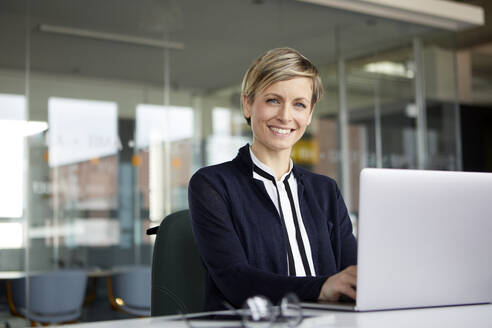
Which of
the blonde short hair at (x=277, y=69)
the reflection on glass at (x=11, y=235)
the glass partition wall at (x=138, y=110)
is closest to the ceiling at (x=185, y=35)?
the glass partition wall at (x=138, y=110)

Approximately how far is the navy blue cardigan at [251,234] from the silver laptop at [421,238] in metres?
0.20

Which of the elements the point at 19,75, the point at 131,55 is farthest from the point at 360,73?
the point at 19,75

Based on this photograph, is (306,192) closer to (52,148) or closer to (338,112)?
(52,148)

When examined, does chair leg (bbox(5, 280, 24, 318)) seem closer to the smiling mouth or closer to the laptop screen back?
the smiling mouth

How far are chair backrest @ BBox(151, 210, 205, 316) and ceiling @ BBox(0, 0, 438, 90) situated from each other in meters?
3.17

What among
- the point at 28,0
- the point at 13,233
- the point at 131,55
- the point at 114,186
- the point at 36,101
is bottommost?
the point at 13,233

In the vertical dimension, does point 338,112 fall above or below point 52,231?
above

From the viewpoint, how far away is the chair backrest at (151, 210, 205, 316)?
6.21ft

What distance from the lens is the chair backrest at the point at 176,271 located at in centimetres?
189

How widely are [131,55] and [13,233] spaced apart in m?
1.66

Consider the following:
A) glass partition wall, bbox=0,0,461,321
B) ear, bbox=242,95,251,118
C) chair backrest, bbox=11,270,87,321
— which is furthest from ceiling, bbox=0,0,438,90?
ear, bbox=242,95,251,118

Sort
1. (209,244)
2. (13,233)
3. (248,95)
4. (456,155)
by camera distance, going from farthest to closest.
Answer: (456,155) < (13,233) < (248,95) < (209,244)

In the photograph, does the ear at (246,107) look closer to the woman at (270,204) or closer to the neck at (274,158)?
the woman at (270,204)

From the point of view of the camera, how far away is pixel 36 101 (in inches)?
184
